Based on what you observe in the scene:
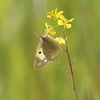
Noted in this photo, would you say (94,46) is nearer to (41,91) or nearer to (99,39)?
(99,39)

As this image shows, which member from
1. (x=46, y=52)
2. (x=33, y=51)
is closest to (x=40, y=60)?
(x=46, y=52)

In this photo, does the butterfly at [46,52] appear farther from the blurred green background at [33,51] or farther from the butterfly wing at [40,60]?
the blurred green background at [33,51]

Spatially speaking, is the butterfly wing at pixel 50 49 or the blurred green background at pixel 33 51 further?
the blurred green background at pixel 33 51

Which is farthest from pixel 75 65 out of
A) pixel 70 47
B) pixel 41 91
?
pixel 41 91

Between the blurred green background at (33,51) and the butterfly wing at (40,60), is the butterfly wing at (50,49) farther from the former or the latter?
the blurred green background at (33,51)

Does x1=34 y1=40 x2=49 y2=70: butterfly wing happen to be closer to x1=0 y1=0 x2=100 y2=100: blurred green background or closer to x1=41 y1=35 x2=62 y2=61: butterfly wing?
x1=41 y1=35 x2=62 y2=61: butterfly wing

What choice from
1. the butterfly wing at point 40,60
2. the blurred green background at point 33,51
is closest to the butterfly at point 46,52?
the butterfly wing at point 40,60
